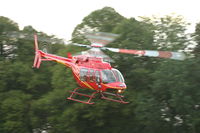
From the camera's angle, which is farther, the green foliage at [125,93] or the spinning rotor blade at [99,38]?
the green foliage at [125,93]

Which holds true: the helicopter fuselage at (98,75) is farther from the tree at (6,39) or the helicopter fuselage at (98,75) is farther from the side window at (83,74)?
the tree at (6,39)

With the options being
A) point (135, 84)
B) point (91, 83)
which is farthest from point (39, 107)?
point (91, 83)

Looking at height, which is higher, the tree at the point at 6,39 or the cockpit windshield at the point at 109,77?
the tree at the point at 6,39

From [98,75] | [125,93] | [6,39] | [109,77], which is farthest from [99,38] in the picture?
[6,39]

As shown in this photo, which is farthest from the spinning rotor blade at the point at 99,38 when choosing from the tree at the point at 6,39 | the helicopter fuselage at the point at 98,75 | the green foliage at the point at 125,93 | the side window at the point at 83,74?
the tree at the point at 6,39

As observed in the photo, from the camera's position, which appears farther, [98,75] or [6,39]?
[6,39]

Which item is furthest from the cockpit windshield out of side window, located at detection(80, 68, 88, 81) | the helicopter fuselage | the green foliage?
the green foliage

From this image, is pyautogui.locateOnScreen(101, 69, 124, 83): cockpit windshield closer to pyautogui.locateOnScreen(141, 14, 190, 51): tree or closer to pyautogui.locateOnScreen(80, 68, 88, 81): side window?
pyautogui.locateOnScreen(80, 68, 88, 81): side window

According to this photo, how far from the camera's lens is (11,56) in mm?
34469

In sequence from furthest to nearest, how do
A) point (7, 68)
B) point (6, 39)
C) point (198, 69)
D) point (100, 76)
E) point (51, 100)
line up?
point (6, 39)
point (7, 68)
point (51, 100)
point (198, 69)
point (100, 76)

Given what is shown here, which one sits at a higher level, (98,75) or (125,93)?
(98,75)

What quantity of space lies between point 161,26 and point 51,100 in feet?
30.5

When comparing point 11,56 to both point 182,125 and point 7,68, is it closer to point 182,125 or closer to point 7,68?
point 7,68

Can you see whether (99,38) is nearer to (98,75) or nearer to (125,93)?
(98,75)
